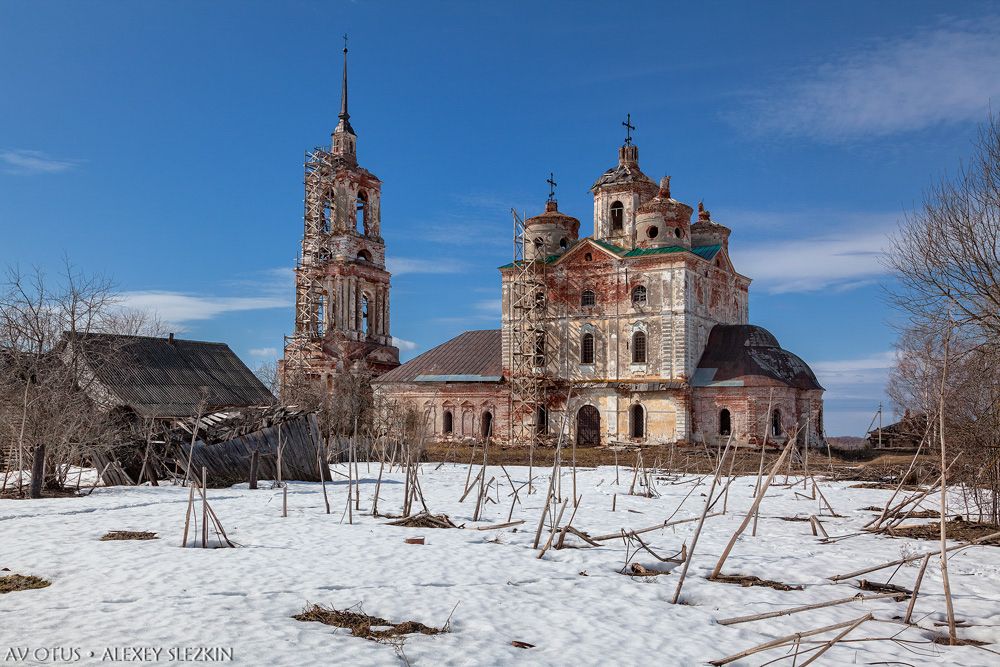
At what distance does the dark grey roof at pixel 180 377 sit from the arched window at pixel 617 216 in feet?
56.7

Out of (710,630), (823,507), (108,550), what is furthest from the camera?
(823,507)

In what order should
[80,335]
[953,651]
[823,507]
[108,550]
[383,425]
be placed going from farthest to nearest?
[383,425]
[80,335]
[823,507]
[108,550]
[953,651]

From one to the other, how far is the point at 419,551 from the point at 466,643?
3637 millimetres

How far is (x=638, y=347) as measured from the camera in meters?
34.0

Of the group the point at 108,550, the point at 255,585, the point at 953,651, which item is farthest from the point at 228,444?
the point at 953,651

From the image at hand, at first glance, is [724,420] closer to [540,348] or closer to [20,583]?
[540,348]

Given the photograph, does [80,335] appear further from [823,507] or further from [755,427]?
[755,427]

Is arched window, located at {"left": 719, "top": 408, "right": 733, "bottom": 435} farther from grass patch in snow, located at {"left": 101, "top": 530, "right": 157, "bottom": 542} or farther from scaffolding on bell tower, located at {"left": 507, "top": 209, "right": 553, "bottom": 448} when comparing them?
grass patch in snow, located at {"left": 101, "top": 530, "right": 157, "bottom": 542}

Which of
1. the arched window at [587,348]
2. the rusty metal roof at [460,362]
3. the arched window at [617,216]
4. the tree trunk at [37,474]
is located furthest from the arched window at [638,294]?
the tree trunk at [37,474]

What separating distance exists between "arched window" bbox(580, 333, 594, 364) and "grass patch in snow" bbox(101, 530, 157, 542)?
25884 mm

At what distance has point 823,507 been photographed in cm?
1489

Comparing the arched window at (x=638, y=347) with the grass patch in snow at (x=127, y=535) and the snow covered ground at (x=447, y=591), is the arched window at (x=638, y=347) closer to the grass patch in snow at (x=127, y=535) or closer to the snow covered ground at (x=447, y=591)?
the snow covered ground at (x=447, y=591)

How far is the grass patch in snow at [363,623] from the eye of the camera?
21.4ft

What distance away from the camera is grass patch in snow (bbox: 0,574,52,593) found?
766cm
